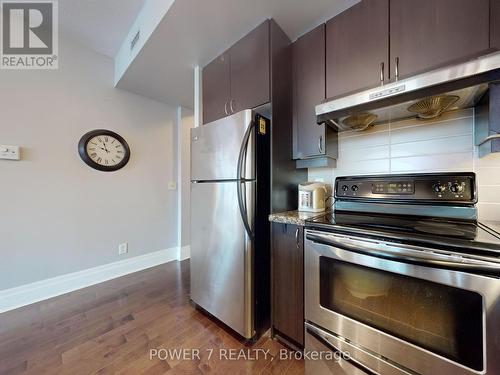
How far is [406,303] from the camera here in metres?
0.86

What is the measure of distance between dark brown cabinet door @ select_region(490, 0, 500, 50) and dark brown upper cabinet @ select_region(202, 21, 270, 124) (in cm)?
111

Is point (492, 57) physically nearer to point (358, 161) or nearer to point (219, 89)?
point (358, 161)

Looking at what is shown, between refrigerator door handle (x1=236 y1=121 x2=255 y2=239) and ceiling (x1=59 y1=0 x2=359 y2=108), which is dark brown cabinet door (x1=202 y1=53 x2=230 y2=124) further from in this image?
refrigerator door handle (x1=236 y1=121 x2=255 y2=239)

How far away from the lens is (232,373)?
1187 millimetres

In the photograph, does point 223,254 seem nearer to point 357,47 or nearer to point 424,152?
point 424,152

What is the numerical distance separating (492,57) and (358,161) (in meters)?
0.83

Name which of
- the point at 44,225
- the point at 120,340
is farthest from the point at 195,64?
the point at 120,340

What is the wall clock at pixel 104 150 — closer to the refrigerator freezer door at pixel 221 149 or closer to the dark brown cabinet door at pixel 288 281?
the refrigerator freezer door at pixel 221 149

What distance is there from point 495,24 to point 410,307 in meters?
1.33

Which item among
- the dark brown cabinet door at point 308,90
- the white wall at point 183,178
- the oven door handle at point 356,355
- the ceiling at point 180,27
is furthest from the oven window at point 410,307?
the white wall at point 183,178

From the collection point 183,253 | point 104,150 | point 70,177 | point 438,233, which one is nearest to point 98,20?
point 104,150

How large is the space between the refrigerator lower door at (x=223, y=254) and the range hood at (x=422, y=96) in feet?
2.47

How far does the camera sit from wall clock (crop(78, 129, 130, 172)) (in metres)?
2.24

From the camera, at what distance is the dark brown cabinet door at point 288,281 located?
4.10 feet
